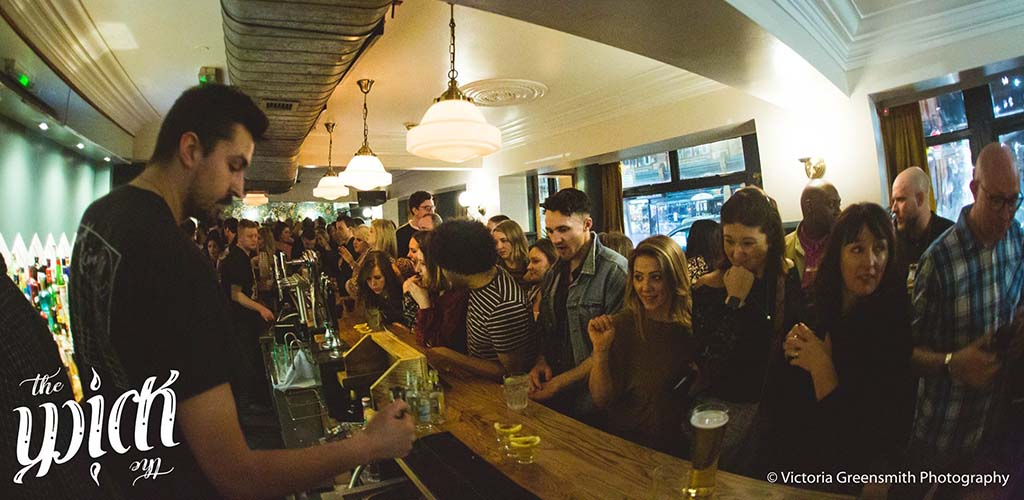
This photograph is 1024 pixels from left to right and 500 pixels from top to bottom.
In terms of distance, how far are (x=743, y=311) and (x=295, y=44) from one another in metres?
2.38

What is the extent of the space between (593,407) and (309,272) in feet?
6.12

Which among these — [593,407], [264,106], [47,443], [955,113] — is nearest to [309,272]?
[264,106]

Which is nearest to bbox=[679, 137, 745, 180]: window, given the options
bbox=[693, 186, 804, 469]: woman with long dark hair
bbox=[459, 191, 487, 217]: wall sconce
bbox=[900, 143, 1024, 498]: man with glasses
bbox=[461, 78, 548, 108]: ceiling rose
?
bbox=[461, 78, 548, 108]: ceiling rose

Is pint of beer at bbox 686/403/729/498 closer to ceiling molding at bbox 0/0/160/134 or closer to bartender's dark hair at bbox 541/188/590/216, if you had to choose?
bartender's dark hair at bbox 541/188/590/216

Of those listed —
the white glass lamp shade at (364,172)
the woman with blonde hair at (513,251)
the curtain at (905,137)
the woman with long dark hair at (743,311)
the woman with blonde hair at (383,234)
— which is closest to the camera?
the woman with long dark hair at (743,311)

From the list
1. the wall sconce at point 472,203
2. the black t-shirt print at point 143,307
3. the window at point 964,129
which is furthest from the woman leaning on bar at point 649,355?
the wall sconce at point 472,203

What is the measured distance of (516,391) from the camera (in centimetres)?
177

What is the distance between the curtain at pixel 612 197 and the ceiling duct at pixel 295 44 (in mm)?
5994

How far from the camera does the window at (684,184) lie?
7.50 m

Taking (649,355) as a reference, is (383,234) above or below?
above

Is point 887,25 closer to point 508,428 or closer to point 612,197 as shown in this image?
point 508,428

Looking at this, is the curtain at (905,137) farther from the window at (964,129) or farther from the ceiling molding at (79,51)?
the ceiling molding at (79,51)

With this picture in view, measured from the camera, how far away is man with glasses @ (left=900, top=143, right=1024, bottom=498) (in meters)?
2.01

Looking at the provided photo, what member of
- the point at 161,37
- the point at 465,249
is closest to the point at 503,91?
the point at 161,37
